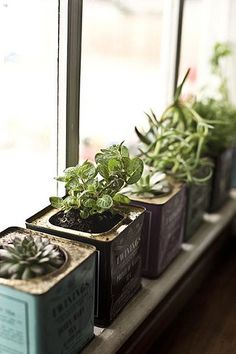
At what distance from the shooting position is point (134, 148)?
50.2 inches

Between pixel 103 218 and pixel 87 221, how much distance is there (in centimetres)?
3

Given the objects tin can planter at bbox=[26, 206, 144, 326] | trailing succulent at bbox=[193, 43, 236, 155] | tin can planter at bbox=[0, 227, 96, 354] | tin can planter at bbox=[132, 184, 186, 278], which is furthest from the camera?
trailing succulent at bbox=[193, 43, 236, 155]

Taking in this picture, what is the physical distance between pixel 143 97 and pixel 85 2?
37 cm

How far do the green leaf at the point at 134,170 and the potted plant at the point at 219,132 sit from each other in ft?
1.28

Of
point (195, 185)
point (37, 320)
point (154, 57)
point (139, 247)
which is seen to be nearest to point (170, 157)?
point (195, 185)

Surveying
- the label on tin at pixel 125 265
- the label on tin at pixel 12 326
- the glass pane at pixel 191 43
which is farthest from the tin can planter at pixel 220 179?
the label on tin at pixel 12 326

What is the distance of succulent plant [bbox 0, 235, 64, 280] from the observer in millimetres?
703

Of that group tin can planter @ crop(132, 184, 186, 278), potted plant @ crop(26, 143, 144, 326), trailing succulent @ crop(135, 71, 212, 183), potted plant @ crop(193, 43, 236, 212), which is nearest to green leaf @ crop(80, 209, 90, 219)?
potted plant @ crop(26, 143, 144, 326)

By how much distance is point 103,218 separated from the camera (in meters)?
0.87

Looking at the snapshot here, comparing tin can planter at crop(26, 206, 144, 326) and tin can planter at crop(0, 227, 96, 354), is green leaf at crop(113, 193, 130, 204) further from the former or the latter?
tin can planter at crop(0, 227, 96, 354)

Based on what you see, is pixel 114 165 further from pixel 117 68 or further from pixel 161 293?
pixel 117 68

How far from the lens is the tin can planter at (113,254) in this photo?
32.3 inches

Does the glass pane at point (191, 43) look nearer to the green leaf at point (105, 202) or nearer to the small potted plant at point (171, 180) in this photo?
the small potted plant at point (171, 180)

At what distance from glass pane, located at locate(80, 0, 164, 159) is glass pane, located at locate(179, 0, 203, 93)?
0.12 m
